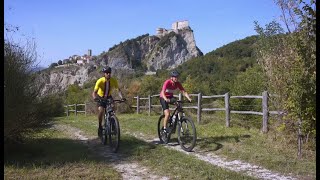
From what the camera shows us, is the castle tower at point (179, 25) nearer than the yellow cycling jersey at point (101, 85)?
No

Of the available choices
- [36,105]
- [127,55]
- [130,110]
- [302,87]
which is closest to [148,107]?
[130,110]

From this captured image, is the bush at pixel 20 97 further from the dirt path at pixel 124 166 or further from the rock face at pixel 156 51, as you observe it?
the rock face at pixel 156 51

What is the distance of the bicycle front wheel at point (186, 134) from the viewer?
8297 millimetres

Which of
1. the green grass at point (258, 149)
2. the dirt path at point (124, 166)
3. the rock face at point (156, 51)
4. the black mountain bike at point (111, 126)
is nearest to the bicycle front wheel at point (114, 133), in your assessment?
the black mountain bike at point (111, 126)

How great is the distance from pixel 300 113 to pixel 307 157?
2101mm

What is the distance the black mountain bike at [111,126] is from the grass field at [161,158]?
0.27 metres

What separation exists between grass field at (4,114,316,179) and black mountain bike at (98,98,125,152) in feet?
0.90

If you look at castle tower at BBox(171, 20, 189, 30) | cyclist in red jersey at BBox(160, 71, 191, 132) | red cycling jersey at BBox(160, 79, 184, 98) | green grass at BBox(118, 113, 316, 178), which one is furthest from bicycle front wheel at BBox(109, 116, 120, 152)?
castle tower at BBox(171, 20, 189, 30)

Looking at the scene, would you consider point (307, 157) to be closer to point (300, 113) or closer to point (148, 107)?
point (300, 113)

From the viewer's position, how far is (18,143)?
26.3ft

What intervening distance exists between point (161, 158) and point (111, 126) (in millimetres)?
1869

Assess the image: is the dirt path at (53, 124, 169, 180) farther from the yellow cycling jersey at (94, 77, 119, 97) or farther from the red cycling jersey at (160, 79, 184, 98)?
the red cycling jersey at (160, 79, 184, 98)

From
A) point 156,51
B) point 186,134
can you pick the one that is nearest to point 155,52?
point 156,51

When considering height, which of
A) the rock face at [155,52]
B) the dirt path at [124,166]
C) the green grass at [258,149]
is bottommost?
the dirt path at [124,166]
